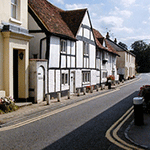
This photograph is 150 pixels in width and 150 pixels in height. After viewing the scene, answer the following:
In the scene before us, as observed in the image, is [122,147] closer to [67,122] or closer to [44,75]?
[67,122]

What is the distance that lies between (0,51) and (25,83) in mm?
2973

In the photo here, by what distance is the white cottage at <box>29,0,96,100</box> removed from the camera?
53.8ft

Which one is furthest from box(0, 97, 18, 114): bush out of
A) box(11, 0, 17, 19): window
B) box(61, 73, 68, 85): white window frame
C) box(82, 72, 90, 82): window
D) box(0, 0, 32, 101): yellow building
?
box(82, 72, 90, 82): window

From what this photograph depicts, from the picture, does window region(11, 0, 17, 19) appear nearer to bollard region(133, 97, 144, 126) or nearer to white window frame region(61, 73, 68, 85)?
white window frame region(61, 73, 68, 85)

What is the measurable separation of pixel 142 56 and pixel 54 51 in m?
99.0

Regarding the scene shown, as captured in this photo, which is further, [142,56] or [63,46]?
[142,56]

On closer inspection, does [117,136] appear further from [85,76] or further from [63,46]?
[85,76]

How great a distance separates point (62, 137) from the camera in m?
6.93

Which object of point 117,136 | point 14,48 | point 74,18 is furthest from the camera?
point 74,18

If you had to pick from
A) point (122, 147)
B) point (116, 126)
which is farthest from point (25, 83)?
point (122, 147)

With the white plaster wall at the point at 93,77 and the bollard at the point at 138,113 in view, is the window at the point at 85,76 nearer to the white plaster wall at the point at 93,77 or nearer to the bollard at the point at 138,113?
the white plaster wall at the point at 93,77

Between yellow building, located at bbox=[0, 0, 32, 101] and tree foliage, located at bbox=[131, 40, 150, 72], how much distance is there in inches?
3645

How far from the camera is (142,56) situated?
356 ft

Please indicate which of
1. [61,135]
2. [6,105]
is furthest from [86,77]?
[61,135]
